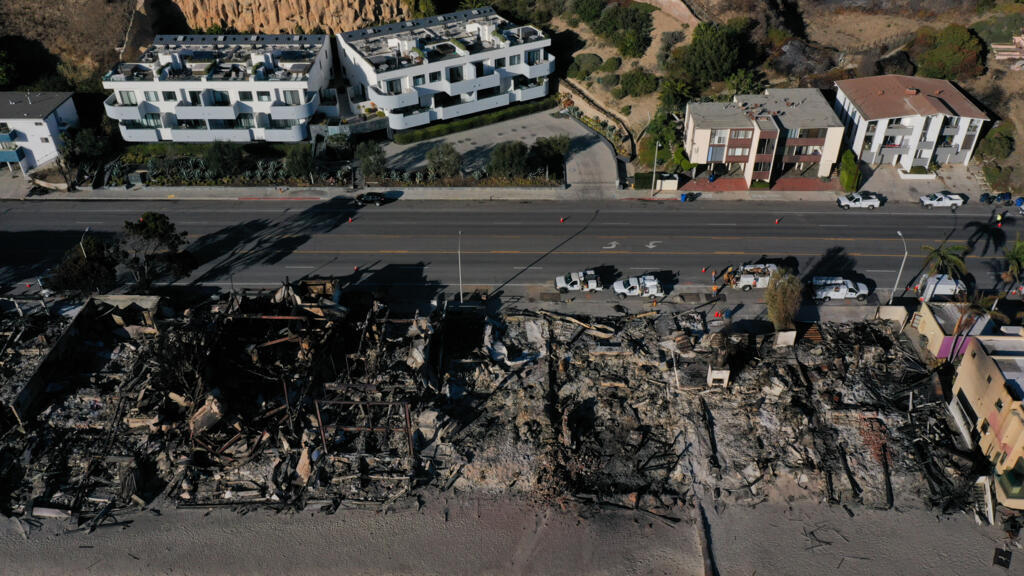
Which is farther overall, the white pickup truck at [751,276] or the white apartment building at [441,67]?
the white apartment building at [441,67]

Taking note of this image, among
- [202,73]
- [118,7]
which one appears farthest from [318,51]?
[118,7]

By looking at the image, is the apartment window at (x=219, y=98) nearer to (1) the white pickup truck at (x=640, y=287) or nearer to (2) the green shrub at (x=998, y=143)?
(1) the white pickup truck at (x=640, y=287)

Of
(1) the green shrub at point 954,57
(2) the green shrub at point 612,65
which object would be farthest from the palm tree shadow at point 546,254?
(1) the green shrub at point 954,57

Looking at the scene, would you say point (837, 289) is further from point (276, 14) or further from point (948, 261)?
point (276, 14)

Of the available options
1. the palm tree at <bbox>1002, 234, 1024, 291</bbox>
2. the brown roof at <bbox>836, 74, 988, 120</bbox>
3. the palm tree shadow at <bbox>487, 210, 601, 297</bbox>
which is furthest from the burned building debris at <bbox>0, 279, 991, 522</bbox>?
the brown roof at <bbox>836, 74, 988, 120</bbox>

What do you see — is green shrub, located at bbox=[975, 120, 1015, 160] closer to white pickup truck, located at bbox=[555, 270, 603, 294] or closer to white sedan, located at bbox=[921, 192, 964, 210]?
white sedan, located at bbox=[921, 192, 964, 210]

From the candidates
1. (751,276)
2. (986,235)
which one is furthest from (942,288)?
(751,276)

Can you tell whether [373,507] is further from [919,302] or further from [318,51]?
[318,51]
